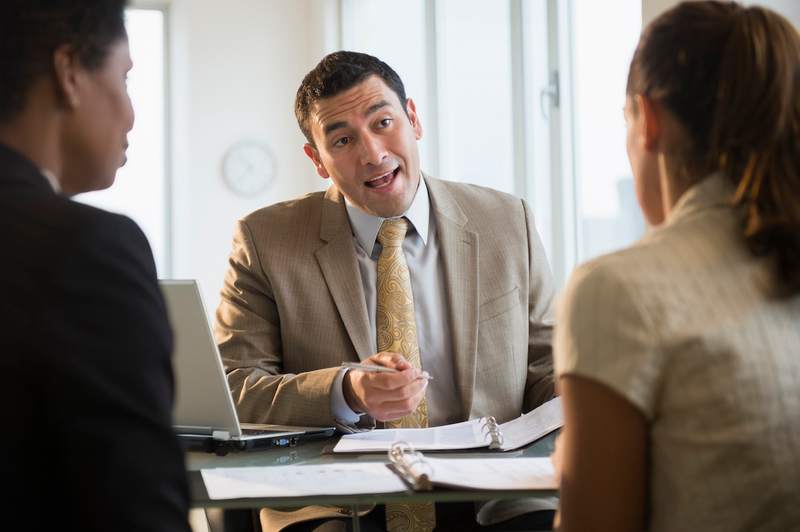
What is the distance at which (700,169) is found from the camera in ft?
4.22

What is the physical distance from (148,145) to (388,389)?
5545 millimetres

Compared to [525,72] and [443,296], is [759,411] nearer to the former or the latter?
[443,296]

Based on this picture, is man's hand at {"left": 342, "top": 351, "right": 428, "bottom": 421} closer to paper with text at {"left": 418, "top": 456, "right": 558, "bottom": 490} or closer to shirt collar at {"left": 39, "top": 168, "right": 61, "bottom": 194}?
paper with text at {"left": 418, "top": 456, "right": 558, "bottom": 490}

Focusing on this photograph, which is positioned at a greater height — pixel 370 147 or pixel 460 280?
pixel 370 147

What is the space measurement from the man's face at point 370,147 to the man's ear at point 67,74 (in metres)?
1.37

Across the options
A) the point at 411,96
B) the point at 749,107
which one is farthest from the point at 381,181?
the point at 411,96

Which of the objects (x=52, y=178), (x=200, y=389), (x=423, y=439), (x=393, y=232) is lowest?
(x=423, y=439)

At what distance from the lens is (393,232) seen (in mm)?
2488

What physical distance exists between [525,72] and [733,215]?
3.60m

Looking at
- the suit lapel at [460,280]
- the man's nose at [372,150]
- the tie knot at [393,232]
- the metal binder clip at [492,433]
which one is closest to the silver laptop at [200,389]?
the metal binder clip at [492,433]

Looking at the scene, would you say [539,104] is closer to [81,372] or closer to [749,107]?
[749,107]

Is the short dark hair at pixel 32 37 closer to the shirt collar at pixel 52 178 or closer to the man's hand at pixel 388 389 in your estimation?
the shirt collar at pixel 52 178

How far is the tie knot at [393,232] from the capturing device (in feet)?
8.13

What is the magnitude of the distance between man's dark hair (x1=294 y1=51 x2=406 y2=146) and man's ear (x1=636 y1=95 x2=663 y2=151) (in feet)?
4.36
